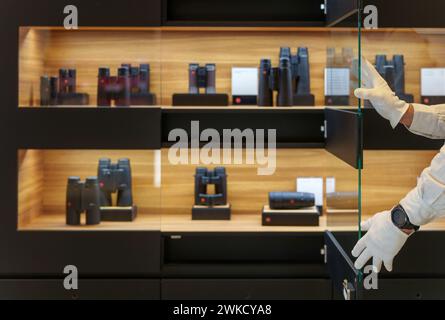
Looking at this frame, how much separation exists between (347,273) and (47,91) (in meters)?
2.14

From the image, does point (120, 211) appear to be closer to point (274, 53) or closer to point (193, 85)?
point (193, 85)

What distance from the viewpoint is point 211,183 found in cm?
407

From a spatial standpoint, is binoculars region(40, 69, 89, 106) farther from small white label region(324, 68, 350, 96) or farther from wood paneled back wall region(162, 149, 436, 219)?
small white label region(324, 68, 350, 96)

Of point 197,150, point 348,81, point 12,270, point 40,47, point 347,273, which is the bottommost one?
point 12,270

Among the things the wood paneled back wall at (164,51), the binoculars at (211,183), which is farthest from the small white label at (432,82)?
the binoculars at (211,183)

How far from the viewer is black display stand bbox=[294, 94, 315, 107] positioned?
13.2 feet

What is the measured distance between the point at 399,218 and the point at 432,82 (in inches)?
40.9

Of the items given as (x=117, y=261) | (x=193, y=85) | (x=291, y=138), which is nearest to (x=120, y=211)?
(x=117, y=261)

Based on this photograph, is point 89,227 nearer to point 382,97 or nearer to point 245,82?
point 245,82

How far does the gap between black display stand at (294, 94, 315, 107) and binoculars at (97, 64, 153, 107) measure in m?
0.87

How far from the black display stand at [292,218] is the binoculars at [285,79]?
64 cm

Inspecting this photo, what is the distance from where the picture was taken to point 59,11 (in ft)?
12.2

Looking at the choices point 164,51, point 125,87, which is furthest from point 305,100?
point 125,87

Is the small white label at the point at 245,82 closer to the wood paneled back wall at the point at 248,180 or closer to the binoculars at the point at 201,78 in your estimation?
the binoculars at the point at 201,78
